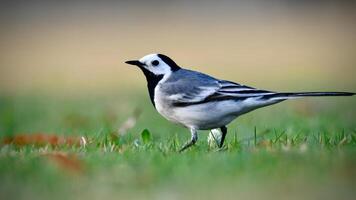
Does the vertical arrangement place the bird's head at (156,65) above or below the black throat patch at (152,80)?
above

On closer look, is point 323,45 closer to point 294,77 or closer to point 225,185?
point 294,77

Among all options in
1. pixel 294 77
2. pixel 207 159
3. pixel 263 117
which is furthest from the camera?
pixel 294 77

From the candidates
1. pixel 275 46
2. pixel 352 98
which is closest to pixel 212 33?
pixel 275 46

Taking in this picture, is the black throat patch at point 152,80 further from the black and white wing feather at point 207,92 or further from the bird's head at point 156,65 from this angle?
the black and white wing feather at point 207,92

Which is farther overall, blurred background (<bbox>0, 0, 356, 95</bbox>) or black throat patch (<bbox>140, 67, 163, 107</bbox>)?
blurred background (<bbox>0, 0, 356, 95</bbox>)

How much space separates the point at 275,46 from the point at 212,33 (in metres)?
1.42

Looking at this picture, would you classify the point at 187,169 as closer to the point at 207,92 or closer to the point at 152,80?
the point at 207,92

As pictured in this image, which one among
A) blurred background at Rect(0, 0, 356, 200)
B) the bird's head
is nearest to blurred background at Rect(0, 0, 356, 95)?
blurred background at Rect(0, 0, 356, 200)

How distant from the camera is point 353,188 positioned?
13.8 feet

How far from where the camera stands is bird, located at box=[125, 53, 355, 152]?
563 cm

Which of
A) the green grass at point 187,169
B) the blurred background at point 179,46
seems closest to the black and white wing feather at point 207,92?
the green grass at point 187,169

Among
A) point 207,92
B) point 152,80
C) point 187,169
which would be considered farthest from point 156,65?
point 187,169

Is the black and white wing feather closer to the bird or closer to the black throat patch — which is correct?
the bird

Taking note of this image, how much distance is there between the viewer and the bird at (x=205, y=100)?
222 inches
